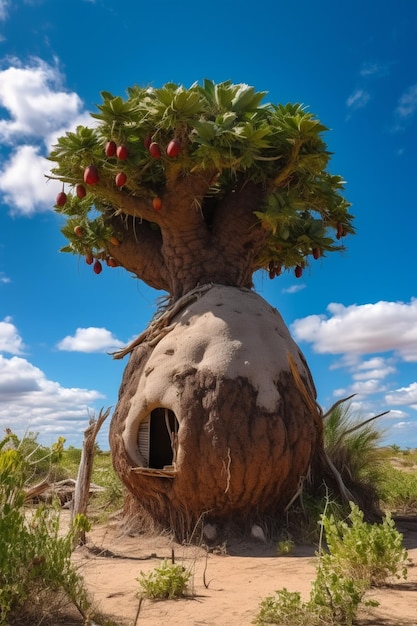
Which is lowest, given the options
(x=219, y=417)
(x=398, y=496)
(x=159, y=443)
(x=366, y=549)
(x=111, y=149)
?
(x=366, y=549)

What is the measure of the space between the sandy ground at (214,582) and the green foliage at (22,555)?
40 cm

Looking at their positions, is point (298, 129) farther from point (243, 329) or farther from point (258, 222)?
point (243, 329)

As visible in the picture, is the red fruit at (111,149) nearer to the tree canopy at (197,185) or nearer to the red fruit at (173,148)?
the tree canopy at (197,185)

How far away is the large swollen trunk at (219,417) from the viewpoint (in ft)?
23.0

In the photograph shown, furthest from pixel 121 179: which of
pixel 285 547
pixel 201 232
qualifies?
pixel 285 547

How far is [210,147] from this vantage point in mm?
7234

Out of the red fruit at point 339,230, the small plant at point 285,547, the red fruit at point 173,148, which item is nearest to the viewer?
the small plant at point 285,547

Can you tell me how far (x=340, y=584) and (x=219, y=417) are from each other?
10.7ft

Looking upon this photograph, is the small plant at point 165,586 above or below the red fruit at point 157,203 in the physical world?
below

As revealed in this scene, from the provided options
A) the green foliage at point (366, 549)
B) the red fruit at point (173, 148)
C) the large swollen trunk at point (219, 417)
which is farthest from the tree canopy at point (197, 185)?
the green foliage at point (366, 549)

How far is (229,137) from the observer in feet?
23.9

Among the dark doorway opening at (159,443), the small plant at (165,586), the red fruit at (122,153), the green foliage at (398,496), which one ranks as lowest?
the small plant at (165,586)

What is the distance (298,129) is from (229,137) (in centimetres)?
95

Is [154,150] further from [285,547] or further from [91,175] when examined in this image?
[285,547]
